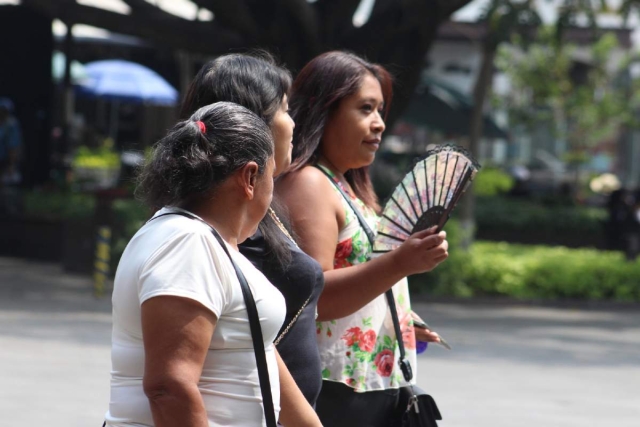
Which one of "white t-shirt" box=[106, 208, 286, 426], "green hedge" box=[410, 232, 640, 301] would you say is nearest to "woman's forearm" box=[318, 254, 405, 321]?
"white t-shirt" box=[106, 208, 286, 426]

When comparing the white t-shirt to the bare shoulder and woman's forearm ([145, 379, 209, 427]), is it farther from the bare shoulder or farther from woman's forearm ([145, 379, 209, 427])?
the bare shoulder

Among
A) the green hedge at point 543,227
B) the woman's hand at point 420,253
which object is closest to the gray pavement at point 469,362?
the woman's hand at point 420,253

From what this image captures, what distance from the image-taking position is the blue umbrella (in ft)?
Result: 71.4

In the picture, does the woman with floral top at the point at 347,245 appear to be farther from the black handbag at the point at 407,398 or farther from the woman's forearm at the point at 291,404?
the woman's forearm at the point at 291,404

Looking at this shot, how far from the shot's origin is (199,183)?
2.28 m

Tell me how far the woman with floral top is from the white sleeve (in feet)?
2.93

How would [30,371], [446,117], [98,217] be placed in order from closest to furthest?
[30,371], [98,217], [446,117]

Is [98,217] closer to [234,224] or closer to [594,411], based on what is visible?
[594,411]

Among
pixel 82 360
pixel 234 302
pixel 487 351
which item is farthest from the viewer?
pixel 487 351

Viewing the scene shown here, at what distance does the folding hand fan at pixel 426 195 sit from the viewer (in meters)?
3.04

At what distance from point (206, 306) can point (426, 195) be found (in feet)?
3.70

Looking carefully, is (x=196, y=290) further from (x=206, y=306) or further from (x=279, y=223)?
(x=279, y=223)

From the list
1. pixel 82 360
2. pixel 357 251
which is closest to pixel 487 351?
pixel 82 360

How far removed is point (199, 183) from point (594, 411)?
556 centimetres
